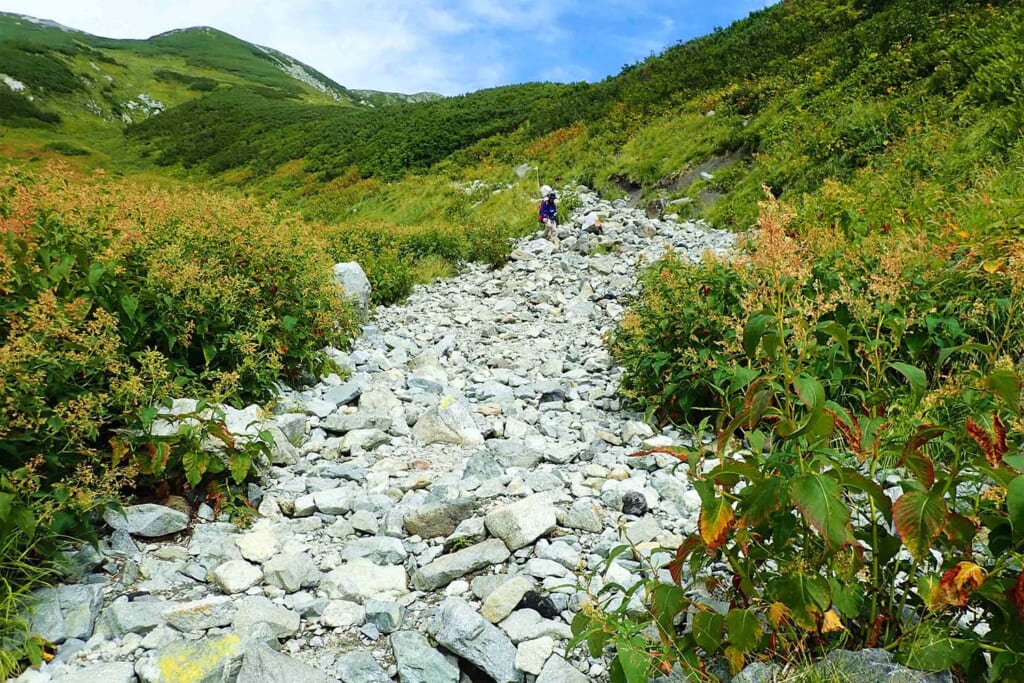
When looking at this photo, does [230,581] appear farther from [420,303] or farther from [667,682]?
[420,303]

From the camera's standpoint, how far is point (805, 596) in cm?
221

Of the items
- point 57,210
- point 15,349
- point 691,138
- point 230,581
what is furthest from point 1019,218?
point 691,138

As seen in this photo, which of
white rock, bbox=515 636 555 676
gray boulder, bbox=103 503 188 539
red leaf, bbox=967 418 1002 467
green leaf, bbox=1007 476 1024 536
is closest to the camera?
green leaf, bbox=1007 476 1024 536

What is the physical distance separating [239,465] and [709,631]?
Result: 3.37 metres

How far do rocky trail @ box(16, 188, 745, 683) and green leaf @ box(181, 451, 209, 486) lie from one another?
27 cm

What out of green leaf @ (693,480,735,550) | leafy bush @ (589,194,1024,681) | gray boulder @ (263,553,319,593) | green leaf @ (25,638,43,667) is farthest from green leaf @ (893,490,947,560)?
green leaf @ (25,638,43,667)

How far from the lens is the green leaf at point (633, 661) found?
7.47ft

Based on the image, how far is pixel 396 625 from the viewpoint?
128 inches

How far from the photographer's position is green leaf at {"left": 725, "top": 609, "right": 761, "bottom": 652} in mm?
2281

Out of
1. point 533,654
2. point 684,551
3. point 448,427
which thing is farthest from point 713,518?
point 448,427

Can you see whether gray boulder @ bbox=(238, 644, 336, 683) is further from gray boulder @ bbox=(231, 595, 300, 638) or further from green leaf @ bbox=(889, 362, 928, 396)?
green leaf @ bbox=(889, 362, 928, 396)

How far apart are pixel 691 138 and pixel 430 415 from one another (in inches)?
703

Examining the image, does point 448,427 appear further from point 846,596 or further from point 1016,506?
point 1016,506

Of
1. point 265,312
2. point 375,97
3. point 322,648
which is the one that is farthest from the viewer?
point 375,97
